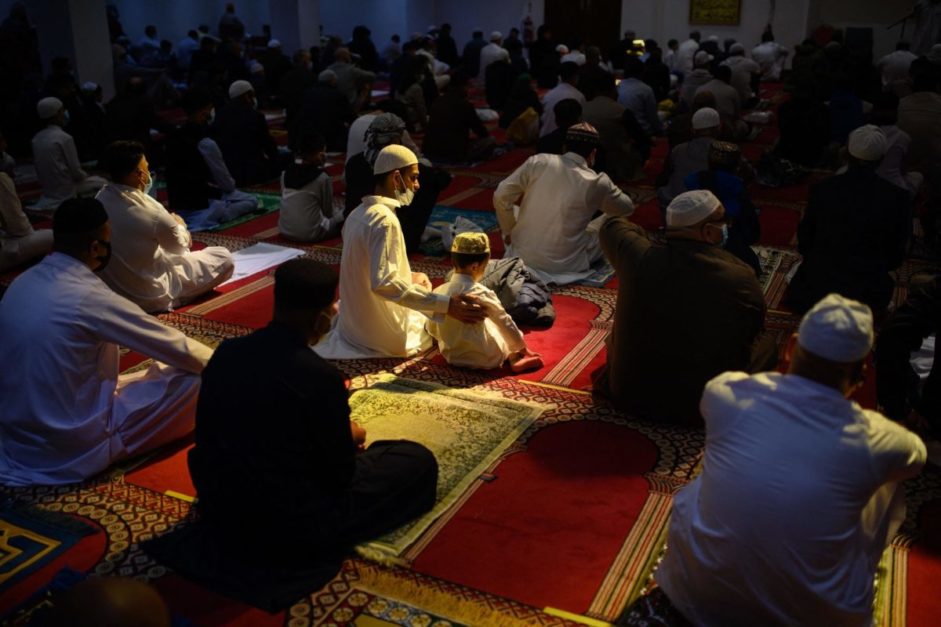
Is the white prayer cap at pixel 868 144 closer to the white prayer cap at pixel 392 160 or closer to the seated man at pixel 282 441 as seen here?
the white prayer cap at pixel 392 160

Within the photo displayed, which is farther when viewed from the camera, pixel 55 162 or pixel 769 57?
pixel 769 57

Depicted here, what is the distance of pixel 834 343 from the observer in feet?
6.50

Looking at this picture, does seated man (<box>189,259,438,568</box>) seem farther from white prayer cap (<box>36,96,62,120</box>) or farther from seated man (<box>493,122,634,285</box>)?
white prayer cap (<box>36,96,62,120</box>)

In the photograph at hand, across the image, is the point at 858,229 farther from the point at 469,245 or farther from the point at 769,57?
the point at 769,57

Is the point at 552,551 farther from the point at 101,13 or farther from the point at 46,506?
the point at 101,13

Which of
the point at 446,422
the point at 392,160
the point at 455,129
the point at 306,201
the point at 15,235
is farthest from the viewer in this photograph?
the point at 455,129

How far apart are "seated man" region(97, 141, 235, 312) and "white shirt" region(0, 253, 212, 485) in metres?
1.55

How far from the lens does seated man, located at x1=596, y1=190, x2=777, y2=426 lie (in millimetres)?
3162

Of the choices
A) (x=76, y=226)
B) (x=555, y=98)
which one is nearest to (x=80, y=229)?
(x=76, y=226)

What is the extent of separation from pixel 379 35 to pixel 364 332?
53.4ft

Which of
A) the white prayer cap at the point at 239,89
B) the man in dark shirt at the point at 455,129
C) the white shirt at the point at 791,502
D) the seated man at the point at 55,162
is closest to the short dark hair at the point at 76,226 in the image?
the white shirt at the point at 791,502

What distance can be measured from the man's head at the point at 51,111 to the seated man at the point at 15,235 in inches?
60.1

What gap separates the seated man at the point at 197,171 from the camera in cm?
639

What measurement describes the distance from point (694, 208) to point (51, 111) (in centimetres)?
537
